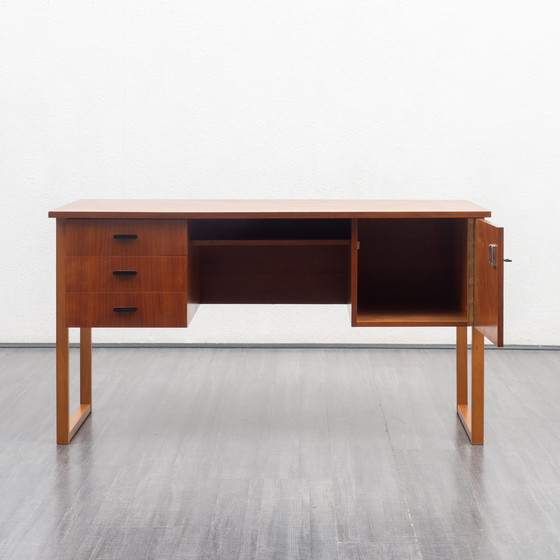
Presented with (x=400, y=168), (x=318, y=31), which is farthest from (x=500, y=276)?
(x=318, y=31)

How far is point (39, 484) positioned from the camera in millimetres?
2529

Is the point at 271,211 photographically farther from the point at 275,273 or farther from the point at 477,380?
the point at 477,380

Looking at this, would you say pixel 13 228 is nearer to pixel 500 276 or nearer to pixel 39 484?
pixel 39 484

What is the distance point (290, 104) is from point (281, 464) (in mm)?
2026

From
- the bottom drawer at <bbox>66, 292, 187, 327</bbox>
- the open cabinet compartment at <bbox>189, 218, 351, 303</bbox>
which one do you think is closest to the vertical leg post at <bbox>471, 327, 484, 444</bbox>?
the open cabinet compartment at <bbox>189, 218, 351, 303</bbox>

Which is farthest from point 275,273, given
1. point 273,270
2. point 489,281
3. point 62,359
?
point 489,281

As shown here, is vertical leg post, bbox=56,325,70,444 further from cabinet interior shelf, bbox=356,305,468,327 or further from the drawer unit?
cabinet interior shelf, bbox=356,305,468,327

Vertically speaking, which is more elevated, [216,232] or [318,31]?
[318,31]

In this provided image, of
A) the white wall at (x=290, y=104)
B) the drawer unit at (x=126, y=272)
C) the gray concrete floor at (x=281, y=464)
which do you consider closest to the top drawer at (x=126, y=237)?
the drawer unit at (x=126, y=272)

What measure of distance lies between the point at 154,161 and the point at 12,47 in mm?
853

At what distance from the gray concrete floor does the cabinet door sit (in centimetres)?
44

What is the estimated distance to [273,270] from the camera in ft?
11.2

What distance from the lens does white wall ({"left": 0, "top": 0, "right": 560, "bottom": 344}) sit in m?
4.13

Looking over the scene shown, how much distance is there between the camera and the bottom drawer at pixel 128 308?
109 inches
